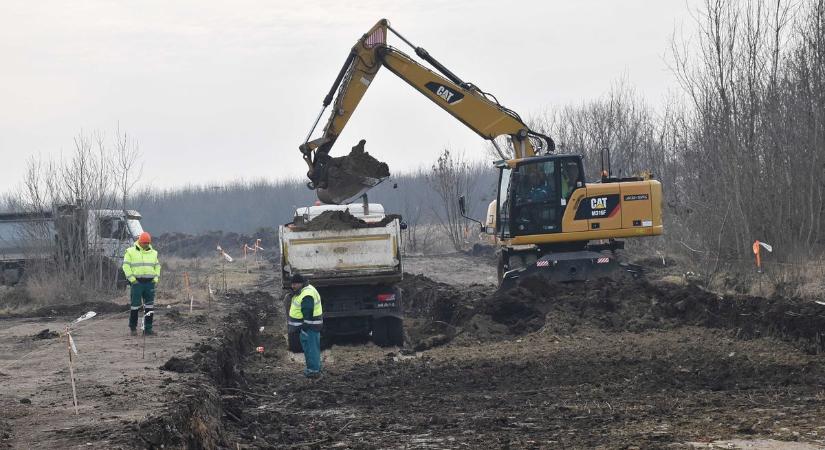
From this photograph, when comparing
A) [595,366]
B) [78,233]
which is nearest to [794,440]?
[595,366]

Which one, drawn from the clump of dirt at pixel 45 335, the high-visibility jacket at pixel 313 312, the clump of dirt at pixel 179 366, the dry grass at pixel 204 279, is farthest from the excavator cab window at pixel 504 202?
the dry grass at pixel 204 279

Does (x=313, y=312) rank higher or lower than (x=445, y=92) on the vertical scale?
lower

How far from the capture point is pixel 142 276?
18391 millimetres

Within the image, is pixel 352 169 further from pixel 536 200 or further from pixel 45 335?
pixel 45 335

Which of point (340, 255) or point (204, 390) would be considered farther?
point (340, 255)

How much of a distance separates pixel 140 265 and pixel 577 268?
802cm

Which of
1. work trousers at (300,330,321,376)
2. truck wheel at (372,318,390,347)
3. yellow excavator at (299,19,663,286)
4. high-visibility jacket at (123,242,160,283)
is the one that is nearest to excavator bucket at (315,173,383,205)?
yellow excavator at (299,19,663,286)

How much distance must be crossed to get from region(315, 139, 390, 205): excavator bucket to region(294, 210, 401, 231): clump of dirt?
1.73 m

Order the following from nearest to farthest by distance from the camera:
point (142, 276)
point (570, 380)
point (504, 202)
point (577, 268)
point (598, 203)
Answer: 1. point (570, 380)
2. point (142, 276)
3. point (577, 268)
4. point (598, 203)
5. point (504, 202)

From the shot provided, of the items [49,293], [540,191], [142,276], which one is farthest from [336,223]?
[49,293]

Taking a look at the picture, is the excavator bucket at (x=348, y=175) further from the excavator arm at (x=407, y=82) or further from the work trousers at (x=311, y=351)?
the work trousers at (x=311, y=351)

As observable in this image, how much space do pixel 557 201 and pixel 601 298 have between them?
2707 millimetres

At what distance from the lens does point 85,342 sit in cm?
1762

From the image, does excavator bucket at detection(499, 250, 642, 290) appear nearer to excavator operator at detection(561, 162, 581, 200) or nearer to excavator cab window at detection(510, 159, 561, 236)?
excavator cab window at detection(510, 159, 561, 236)
